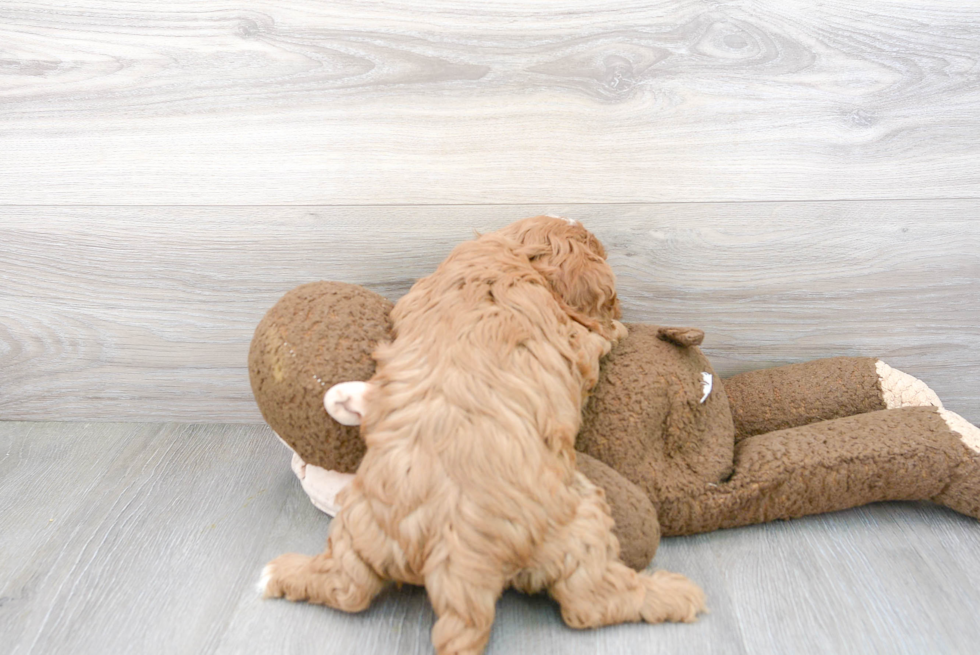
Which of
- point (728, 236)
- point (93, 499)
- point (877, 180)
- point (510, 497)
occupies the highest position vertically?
point (877, 180)

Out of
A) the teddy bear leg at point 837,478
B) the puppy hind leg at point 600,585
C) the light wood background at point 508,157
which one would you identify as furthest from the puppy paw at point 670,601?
the light wood background at point 508,157

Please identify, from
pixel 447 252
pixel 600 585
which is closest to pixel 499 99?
pixel 447 252

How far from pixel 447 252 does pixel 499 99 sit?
24 centimetres

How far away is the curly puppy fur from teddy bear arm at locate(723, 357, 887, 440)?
0.37 m

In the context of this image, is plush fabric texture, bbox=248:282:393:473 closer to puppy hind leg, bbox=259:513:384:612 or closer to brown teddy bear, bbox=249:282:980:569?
brown teddy bear, bbox=249:282:980:569

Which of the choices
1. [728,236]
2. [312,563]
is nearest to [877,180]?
[728,236]

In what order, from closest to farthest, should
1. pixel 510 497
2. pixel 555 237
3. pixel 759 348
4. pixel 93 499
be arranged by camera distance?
pixel 510 497 → pixel 555 237 → pixel 93 499 → pixel 759 348

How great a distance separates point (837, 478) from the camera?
957mm

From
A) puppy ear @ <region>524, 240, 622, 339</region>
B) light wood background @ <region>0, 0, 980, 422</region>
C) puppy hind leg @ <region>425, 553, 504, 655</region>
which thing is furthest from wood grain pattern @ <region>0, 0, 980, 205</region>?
puppy hind leg @ <region>425, 553, 504, 655</region>

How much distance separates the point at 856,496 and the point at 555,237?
0.54 meters

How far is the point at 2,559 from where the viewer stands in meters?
0.96

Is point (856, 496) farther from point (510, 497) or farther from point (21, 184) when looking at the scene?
point (21, 184)

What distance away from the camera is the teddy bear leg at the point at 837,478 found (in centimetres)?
96

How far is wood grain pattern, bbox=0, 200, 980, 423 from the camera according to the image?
1.12m
